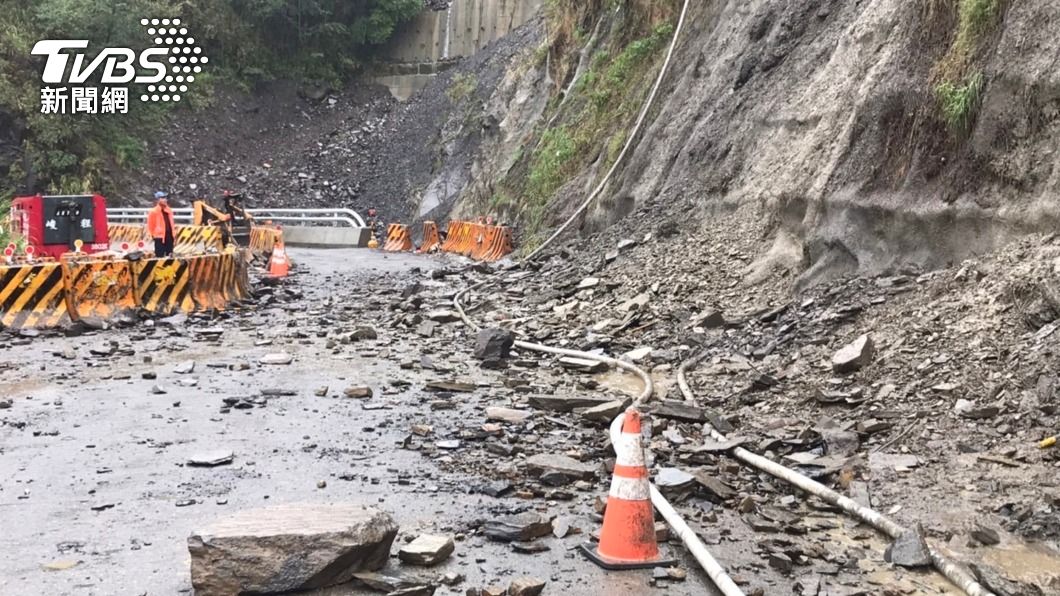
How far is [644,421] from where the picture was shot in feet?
22.5

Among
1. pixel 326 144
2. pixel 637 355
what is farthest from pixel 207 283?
pixel 326 144

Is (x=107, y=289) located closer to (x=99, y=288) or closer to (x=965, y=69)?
(x=99, y=288)

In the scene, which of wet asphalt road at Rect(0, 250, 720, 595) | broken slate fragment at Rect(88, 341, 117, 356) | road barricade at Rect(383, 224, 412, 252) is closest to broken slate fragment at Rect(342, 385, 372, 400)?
wet asphalt road at Rect(0, 250, 720, 595)

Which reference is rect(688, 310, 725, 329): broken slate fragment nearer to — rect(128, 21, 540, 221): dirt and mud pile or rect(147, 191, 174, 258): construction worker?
rect(147, 191, 174, 258): construction worker

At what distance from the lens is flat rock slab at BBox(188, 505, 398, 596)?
3873mm

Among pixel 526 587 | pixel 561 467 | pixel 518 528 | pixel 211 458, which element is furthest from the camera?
pixel 211 458

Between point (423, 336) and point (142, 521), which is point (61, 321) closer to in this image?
point (423, 336)

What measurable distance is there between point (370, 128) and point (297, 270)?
23729 mm

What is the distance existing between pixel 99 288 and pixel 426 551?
973 centimetres

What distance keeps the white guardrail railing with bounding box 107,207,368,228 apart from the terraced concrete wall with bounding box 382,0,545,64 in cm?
1281

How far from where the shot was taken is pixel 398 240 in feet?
96.3

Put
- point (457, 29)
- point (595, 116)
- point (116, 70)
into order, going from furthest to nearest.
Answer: point (457, 29), point (116, 70), point (595, 116)

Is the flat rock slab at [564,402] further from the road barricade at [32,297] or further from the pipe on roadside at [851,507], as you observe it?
the road barricade at [32,297]

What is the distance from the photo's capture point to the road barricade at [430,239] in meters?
28.1
